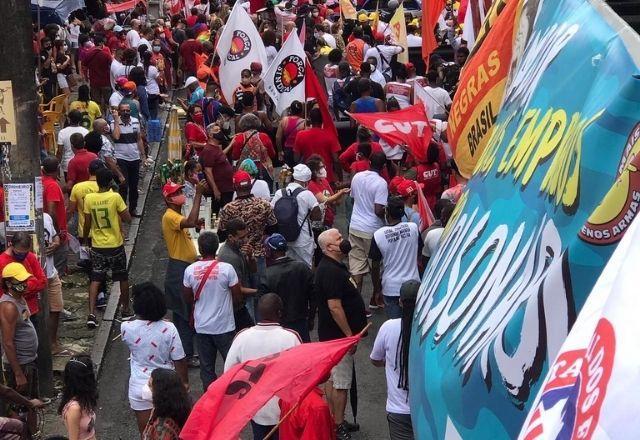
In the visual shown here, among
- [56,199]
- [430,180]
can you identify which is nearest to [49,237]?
[56,199]

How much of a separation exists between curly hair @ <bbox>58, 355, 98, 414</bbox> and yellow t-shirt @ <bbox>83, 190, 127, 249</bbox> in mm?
3926

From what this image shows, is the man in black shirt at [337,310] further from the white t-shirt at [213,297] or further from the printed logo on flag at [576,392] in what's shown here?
the printed logo on flag at [576,392]

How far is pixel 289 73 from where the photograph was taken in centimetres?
1478

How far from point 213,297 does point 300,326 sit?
0.80 meters

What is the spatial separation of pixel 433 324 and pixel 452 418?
869 mm

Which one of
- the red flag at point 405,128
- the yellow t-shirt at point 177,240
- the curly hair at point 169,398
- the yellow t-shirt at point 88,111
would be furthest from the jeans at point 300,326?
the yellow t-shirt at point 88,111

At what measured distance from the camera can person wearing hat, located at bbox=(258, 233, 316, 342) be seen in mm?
9094

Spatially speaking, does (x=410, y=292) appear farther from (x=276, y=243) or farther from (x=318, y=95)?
(x=318, y=95)

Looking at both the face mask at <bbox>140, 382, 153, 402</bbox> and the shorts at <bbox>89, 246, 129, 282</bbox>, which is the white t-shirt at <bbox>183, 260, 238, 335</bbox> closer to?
the face mask at <bbox>140, 382, 153, 402</bbox>

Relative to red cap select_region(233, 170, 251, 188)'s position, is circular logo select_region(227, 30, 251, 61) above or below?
below

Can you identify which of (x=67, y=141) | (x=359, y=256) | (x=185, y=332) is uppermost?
(x=67, y=141)

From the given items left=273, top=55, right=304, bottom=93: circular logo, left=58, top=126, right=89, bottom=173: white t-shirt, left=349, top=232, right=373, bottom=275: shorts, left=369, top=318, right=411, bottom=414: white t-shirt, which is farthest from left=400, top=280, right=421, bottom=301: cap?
left=273, top=55, right=304, bottom=93: circular logo

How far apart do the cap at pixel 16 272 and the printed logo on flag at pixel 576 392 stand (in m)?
6.76

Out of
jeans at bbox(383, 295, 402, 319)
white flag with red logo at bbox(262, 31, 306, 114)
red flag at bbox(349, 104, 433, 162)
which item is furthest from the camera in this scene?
white flag with red logo at bbox(262, 31, 306, 114)
